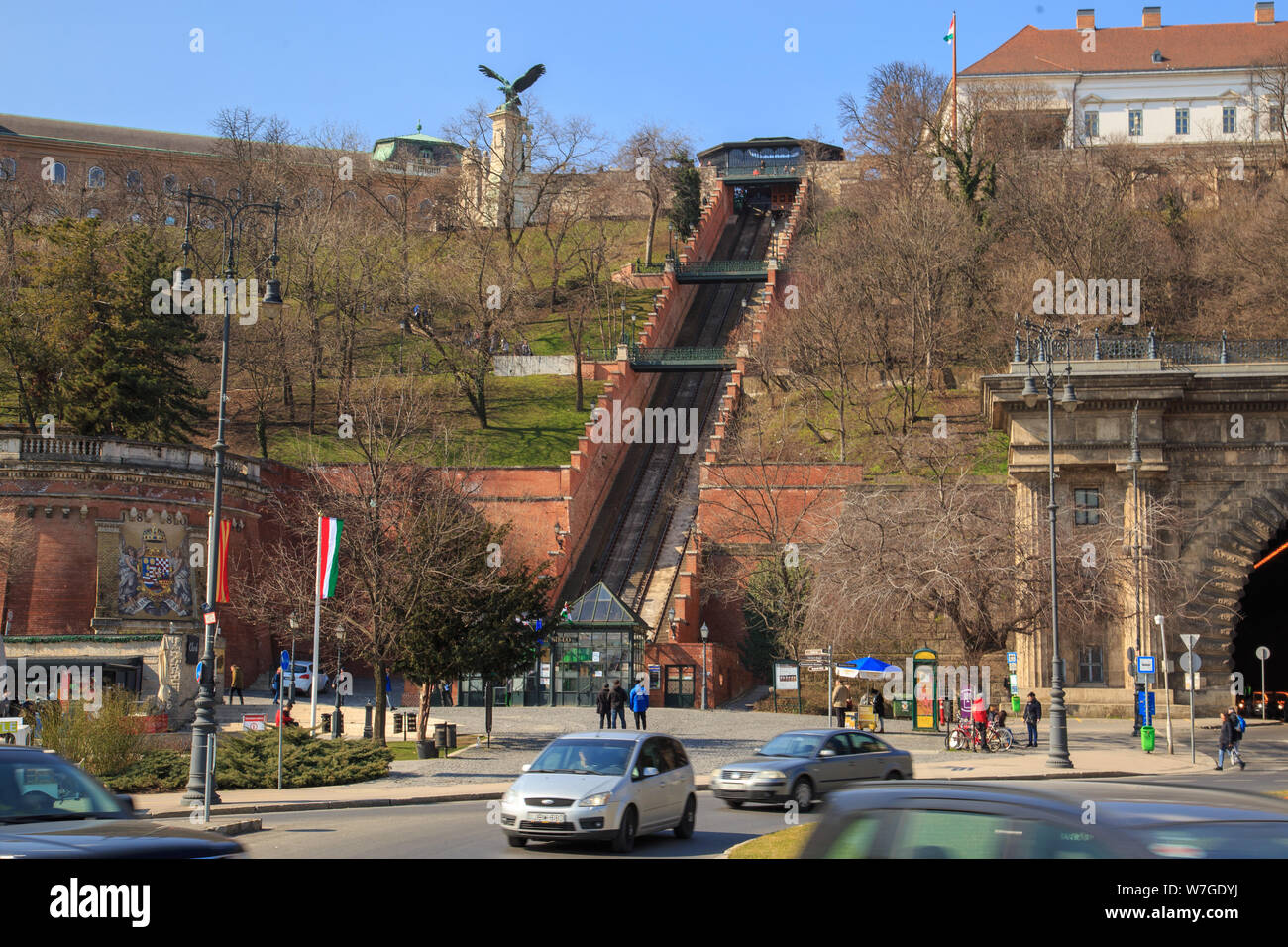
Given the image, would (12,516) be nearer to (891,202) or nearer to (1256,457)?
(1256,457)

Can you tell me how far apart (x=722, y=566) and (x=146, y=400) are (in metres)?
23.8

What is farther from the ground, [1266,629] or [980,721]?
[1266,629]

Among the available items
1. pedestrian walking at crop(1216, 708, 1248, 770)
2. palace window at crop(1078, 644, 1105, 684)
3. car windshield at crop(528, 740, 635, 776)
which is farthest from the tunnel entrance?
car windshield at crop(528, 740, 635, 776)

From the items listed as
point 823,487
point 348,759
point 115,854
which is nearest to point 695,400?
point 823,487

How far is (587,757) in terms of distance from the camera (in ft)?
51.8

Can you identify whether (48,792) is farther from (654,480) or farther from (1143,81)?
(1143,81)

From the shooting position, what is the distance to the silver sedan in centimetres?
1977

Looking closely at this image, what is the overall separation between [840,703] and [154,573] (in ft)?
83.0

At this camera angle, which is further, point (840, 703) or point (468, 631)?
point (840, 703)

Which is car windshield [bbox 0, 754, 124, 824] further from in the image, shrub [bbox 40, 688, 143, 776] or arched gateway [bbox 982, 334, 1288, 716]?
arched gateway [bbox 982, 334, 1288, 716]

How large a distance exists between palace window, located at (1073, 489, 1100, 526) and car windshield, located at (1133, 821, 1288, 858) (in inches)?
1405

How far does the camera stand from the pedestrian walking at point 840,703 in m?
34.3

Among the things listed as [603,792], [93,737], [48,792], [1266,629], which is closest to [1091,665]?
[1266,629]

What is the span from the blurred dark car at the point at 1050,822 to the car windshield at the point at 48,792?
591cm
